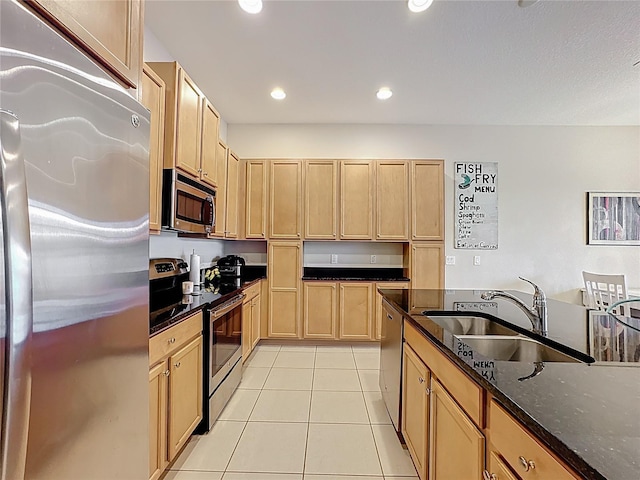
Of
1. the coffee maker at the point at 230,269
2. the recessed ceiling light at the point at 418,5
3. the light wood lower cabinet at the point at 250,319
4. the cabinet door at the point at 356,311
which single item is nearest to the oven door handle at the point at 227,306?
the light wood lower cabinet at the point at 250,319

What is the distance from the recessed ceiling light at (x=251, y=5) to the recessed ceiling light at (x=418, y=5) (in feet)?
3.44

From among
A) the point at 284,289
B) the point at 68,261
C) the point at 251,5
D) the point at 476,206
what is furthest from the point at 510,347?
the point at 476,206

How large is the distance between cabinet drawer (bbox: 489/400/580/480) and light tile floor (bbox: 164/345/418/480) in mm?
1202

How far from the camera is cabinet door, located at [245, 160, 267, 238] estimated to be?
13.6 feet

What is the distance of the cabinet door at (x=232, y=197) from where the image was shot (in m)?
3.61

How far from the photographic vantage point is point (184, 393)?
1.85m

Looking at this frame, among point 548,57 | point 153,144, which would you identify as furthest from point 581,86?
point 153,144

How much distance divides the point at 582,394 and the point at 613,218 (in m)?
4.94

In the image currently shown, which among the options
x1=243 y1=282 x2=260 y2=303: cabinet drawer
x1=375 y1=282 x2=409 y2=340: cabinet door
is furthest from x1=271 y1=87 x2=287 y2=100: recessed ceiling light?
x1=375 y1=282 x2=409 y2=340: cabinet door

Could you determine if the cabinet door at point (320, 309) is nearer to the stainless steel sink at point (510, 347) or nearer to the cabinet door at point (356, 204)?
the cabinet door at point (356, 204)

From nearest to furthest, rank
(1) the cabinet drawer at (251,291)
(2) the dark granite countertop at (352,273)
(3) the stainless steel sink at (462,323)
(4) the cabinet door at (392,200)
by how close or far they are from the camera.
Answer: (3) the stainless steel sink at (462,323), (1) the cabinet drawer at (251,291), (4) the cabinet door at (392,200), (2) the dark granite countertop at (352,273)

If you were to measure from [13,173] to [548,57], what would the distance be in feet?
12.5

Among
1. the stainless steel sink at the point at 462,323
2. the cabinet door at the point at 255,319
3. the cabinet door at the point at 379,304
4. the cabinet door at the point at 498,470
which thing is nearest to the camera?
the cabinet door at the point at 498,470

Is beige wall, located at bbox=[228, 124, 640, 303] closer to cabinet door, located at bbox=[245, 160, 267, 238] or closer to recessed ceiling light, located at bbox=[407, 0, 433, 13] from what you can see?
cabinet door, located at bbox=[245, 160, 267, 238]
